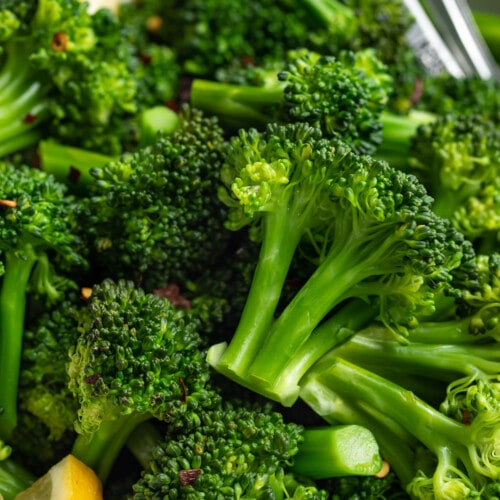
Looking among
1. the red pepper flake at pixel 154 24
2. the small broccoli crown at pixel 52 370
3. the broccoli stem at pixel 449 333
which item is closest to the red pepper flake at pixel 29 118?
the small broccoli crown at pixel 52 370

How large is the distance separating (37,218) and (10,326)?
24 centimetres

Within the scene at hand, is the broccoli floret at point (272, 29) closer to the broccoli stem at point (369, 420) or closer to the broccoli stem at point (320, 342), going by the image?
the broccoli stem at point (320, 342)

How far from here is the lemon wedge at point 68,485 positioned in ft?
4.25

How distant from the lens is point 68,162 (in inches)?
69.2

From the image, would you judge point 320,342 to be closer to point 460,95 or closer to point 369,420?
point 369,420

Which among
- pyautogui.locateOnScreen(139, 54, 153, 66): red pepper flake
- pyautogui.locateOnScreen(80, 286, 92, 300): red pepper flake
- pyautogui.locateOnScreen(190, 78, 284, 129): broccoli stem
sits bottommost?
pyautogui.locateOnScreen(80, 286, 92, 300): red pepper flake

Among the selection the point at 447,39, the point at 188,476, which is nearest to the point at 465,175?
the point at 447,39

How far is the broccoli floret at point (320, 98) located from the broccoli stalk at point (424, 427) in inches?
19.9

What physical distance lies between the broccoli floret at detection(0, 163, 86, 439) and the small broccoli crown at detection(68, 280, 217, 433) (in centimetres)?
20

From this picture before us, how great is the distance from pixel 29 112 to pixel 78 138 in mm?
144

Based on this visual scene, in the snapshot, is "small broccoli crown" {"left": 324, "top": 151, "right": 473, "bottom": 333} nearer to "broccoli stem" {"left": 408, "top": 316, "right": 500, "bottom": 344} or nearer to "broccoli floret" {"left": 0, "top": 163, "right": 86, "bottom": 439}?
"broccoli stem" {"left": 408, "top": 316, "right": 500, "bottom": 344}

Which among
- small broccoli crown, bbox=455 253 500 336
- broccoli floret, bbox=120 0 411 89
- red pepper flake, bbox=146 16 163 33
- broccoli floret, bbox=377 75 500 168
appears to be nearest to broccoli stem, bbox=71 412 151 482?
small broccoli crown, bbox=455 253 500 336

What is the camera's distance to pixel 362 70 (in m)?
1.65

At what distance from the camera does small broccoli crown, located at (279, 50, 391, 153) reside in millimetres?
1502
